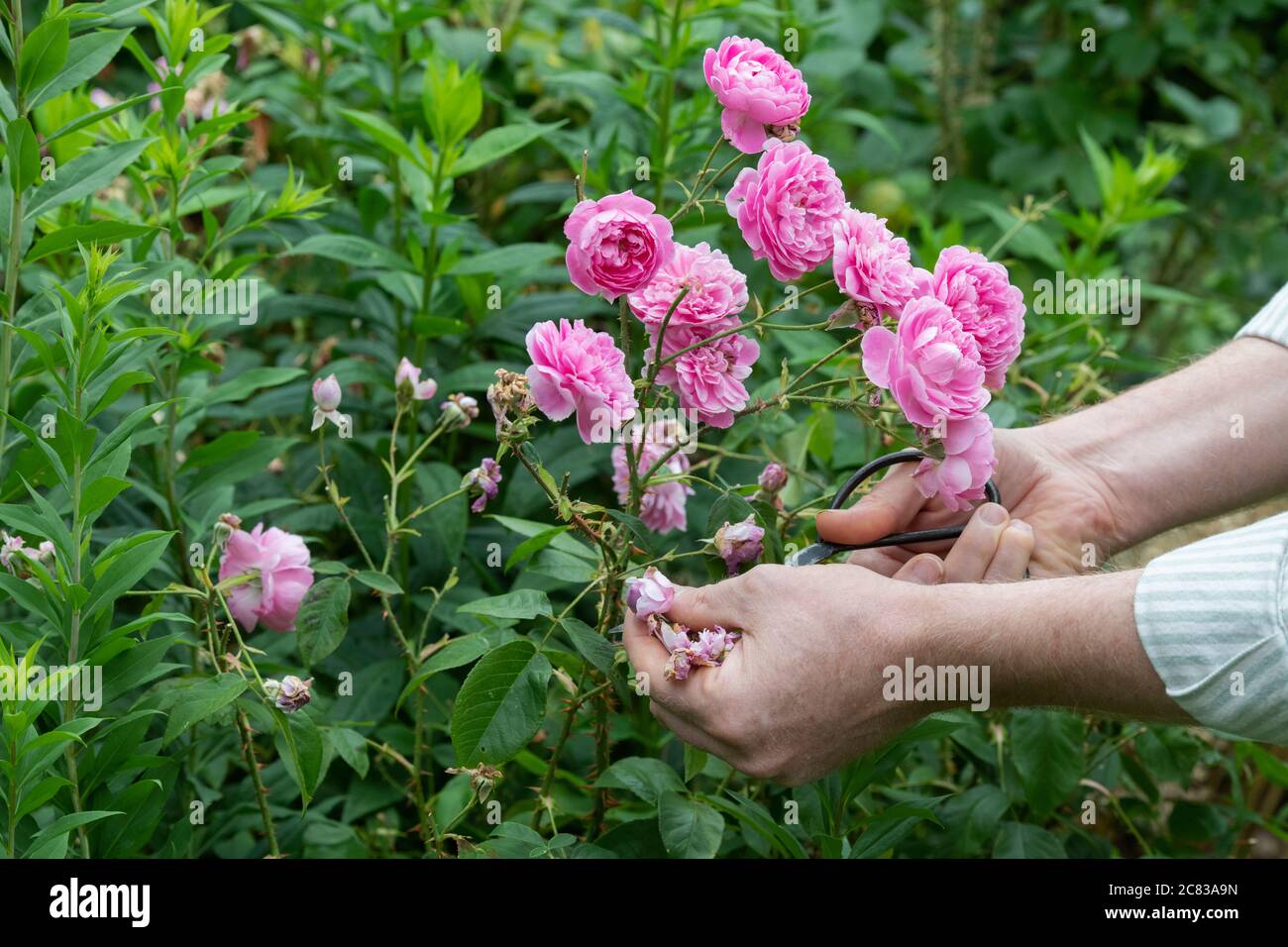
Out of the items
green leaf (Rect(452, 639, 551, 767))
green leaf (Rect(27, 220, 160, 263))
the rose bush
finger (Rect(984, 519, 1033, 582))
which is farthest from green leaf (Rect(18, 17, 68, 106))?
finger (Rect(984, 519, 1033, 582))

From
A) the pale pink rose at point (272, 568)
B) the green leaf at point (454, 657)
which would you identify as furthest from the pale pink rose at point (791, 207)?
the pale pink rose at point (272, 568)

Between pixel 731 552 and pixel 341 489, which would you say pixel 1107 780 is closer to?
pixel 731 552

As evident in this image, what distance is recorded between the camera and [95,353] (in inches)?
47.0

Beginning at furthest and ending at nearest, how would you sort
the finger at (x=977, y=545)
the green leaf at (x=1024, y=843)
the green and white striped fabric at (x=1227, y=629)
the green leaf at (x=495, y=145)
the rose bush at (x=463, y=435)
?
the green leaf at (x=495, y=145)
the green leaf at (x=1024, y=843)
the finger at (x=977, y=545)
the rose bush at (x=463, y=435)
the green and white striped fabric at (x=1227, y=629)

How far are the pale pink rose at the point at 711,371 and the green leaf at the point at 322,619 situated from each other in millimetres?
384

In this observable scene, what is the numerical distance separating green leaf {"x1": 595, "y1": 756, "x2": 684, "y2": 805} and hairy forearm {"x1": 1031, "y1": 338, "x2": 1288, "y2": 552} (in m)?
0.61

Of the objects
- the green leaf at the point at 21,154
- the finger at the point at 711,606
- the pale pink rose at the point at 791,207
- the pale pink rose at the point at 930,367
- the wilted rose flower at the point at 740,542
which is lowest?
the finger at the point at 711,606

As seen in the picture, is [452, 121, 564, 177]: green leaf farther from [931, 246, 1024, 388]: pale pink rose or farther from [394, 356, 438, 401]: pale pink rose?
[931, 246, 1024, 388]: pale pink rose

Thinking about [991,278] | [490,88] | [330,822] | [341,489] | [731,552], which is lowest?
[330,822]

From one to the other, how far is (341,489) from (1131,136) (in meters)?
2.16

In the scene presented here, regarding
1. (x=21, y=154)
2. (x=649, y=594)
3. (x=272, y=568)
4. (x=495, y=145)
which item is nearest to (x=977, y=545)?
(x=649, y=594)

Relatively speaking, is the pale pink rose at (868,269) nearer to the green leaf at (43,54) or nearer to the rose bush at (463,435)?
the rose bush at (463,435)

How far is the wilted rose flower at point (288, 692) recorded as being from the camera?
47.5 inches
